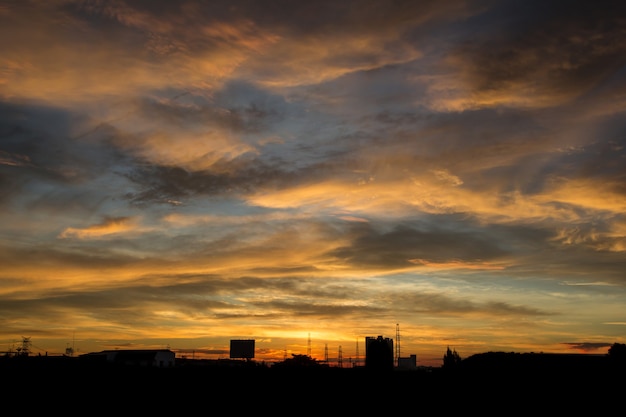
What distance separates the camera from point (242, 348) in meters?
148

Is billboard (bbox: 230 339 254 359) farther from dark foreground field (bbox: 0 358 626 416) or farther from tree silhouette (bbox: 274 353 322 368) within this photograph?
dark foreground field (bbox: 0 358 626 416)

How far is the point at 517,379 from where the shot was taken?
4494cm

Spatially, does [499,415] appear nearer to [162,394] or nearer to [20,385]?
[162,394]

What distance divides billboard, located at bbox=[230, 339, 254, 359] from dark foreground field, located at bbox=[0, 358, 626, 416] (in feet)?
354

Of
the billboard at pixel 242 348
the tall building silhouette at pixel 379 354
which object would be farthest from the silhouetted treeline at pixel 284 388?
the billboard at pixel 242 348

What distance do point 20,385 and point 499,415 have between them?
28675mm

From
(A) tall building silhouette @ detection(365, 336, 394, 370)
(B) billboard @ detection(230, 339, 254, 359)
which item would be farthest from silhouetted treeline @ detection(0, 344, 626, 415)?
(B) billboard @ detection(230, 339, 254, 359)

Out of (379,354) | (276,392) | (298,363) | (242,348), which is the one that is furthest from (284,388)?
(242,348)

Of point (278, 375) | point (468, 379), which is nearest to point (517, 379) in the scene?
point (468, 379)

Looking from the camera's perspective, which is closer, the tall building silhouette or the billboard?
the tall building silhouette

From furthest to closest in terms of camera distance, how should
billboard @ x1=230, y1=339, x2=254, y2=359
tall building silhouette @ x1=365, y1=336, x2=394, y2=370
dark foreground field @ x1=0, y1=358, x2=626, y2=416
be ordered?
billboard @ x1=230, y1=339, x2=254, y2=359
tall building silhouette @ x1=365, y1=336, x2=394, y2=370
dark foreground field @ x1=0, y1=358, x2=626, y2=416

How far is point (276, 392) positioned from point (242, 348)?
116668 mm

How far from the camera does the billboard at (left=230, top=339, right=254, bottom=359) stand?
5768 inches

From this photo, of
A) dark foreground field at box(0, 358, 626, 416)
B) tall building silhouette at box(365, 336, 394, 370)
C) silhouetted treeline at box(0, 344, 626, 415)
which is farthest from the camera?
tall building silhouette at box(365, 336, 394, 370)
